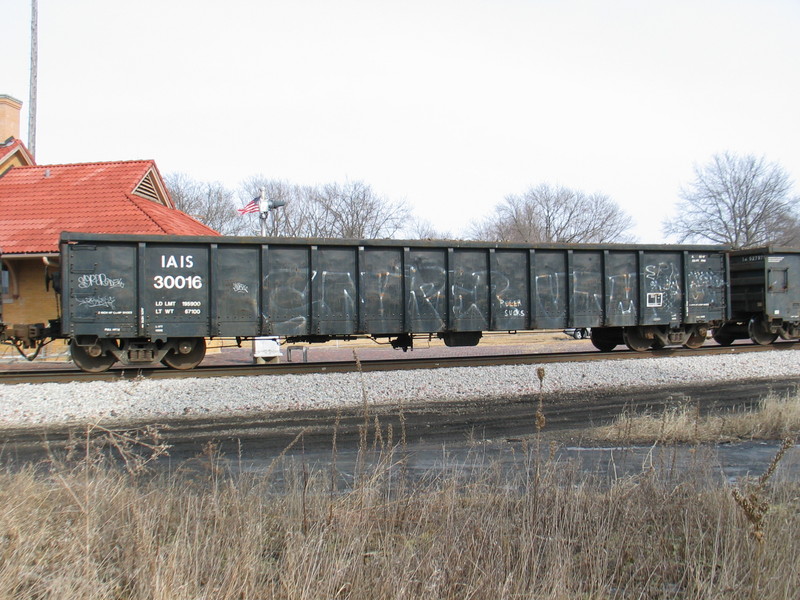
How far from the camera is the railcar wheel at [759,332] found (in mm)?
15031

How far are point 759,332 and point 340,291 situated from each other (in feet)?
37.4

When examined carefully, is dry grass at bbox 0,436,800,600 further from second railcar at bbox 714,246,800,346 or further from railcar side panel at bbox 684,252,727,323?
second railcar at bbox 714,246,800,346

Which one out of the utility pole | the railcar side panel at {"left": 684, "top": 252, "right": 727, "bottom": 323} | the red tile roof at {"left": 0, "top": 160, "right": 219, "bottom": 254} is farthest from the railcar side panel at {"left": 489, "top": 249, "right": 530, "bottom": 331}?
the utility pole

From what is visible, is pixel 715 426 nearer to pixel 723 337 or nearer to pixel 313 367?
pixel 313 367

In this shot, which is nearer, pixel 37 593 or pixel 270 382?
pixel 37 593

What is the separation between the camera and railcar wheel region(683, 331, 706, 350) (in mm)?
14500

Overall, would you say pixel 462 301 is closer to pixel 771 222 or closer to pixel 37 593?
pixel 37 593

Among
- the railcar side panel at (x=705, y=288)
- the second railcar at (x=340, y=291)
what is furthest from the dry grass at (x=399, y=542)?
the railcar side panel at (x=705, y=288)

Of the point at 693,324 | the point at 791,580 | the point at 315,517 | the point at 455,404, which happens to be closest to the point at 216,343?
the point at 455,404

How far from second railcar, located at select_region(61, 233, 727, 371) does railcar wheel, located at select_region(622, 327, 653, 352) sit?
24 cm

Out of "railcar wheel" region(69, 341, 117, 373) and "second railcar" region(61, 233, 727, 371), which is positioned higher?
"second railcar" region(61, 233, 727, 371)

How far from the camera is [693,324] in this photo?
14328 millimetres

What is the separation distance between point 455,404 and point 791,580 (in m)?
6.12

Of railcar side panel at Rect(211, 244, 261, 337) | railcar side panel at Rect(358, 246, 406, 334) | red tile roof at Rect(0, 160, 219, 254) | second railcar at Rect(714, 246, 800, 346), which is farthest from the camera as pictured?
red tile roof at Rect(0, 160, 219, 254)
